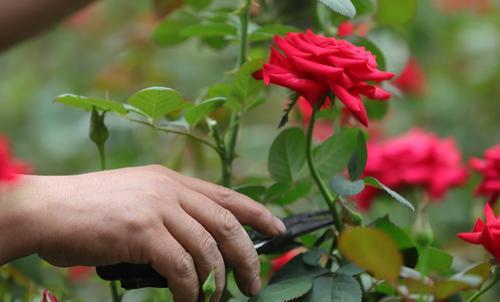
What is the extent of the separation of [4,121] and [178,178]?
4.88ft

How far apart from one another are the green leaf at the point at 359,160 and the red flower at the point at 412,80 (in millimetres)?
1112

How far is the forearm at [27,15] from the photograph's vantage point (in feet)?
3.85

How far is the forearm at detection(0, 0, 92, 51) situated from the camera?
1173mm

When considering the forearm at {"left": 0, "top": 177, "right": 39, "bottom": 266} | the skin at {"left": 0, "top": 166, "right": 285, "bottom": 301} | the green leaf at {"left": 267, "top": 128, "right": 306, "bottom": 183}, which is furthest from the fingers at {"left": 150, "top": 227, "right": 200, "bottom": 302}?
the green leaf at {"left": 267, "top": 128, "right": 306, "bottom": 183}

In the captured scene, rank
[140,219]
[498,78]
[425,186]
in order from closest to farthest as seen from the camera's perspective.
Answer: [140,219] → [425,186] → [498,78]

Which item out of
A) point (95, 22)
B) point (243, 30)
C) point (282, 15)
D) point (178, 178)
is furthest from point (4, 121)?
point (178, 178)

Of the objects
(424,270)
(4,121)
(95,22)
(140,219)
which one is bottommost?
(4,121)

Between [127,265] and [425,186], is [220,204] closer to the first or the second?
[127,265]

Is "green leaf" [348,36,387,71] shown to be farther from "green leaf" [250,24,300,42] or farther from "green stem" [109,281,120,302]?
"green stem" [109,281,120,302]

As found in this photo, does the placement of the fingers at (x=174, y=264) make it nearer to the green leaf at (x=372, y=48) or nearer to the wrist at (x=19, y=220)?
the wrist at (x=19, y=220)

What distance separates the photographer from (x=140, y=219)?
0.69 m

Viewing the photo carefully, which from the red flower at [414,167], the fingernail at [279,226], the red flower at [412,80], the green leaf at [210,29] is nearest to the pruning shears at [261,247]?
the fingernail at [279,226]

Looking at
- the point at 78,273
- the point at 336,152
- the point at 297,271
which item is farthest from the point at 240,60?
the point at 78,273

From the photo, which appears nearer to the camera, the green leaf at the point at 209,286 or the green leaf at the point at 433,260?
the green leaf at the point at 209,286
